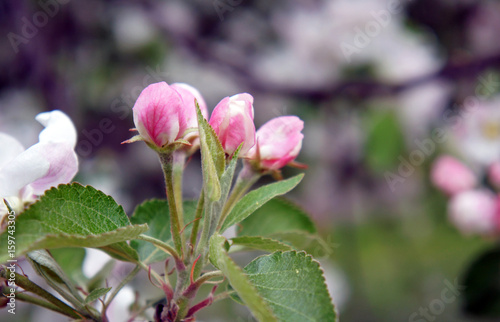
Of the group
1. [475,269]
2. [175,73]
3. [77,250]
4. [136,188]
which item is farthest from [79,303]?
[175,73]

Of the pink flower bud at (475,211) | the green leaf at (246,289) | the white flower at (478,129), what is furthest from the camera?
the white flower at (478,129)

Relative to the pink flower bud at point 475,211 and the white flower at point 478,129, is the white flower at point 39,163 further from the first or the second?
the white flower at point 478,129

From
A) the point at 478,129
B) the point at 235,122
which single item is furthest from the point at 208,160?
the point at 478,129

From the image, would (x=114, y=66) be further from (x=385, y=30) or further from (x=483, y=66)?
(x=483, y=66)

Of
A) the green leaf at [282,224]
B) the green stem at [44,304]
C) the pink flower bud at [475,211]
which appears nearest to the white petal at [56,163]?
the green stem at [44,304]

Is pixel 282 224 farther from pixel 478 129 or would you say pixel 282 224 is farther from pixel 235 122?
pixel 478 129

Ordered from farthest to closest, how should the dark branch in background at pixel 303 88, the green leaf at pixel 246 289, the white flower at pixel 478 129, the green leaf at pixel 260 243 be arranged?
the white flower at pixel 478 129
the dark branch in background at pixel 303 88
the green leaf at pixel 260 243
the green leaf at pixel 246 289

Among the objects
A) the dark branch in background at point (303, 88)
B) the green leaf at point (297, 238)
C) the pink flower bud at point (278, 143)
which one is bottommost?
the dark branch in background at point (303, 88)

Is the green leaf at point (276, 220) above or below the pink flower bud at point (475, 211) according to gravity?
above

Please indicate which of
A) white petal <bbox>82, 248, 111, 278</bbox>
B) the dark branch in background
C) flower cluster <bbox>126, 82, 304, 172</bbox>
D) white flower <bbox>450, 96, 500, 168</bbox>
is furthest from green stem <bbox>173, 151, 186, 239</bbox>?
white flower <bbox>450, 96, 500, 168</bbox>
